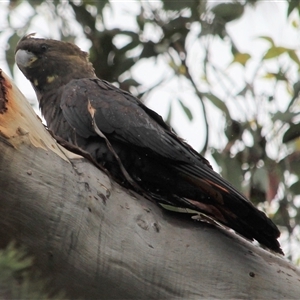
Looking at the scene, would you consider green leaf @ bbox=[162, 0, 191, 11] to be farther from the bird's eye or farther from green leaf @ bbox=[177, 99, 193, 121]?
the bird's eye

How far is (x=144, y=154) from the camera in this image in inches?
87.2

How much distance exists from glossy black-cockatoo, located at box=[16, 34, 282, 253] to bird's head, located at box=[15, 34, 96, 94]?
21cm

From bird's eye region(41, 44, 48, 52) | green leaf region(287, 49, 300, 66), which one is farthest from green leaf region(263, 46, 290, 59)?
bird's eye region(41, 44, 48, 52)

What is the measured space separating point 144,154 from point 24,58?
1045 millimetres

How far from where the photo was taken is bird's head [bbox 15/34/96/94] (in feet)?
9.57

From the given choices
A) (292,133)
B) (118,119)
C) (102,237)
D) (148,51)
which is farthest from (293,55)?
(102,237)

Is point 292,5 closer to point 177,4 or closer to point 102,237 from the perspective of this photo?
point 177,4

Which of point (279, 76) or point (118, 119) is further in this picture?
point (279, 76)

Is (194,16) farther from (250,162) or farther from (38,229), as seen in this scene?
(38,229)

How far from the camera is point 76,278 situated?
1632 mm

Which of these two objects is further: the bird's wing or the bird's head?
the bird's head

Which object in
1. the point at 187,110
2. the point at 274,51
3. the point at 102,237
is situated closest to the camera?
the point at 102,237

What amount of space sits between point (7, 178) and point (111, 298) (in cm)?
45

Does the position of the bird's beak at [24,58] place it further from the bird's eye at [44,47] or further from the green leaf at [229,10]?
the green leaf at [229,10]
